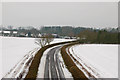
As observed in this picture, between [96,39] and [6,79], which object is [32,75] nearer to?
[6,79]

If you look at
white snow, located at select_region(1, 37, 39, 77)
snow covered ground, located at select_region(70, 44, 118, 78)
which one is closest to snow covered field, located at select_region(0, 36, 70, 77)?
white snow, located at select_region(1, 37, 39, 77)

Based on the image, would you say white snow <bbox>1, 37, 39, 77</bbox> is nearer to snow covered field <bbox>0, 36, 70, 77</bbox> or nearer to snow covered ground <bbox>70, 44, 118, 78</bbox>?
snow covered field <bbox>0, 36, 70, 77</bbox>

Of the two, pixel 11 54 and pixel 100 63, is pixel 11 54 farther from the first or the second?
pixel 100 63

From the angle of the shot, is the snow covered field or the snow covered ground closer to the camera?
the snow covered ground

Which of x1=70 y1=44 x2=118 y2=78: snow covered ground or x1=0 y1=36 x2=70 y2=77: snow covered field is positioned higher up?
x1=0 y1=36 x2=70 y2=77: snow covered field

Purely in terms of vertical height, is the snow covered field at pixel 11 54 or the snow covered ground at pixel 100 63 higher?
the snow covered field at pixel 11 54

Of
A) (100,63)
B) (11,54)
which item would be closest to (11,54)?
(11,54)

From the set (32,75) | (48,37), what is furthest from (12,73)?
(48,37)

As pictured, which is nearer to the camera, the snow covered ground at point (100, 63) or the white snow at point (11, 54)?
the snow covered ground at point (100, 63)

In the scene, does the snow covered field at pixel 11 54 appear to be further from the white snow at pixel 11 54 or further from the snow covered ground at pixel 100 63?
the snow covered ground at pixel 100 63

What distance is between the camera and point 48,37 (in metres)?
51.0

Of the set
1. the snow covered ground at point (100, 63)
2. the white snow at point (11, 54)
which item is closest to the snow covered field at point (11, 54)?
the white snow at point (11, 54)

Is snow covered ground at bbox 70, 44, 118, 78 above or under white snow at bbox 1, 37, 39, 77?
under

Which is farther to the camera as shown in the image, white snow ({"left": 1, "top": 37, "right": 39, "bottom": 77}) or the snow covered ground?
white snow ({"left": 1, "top": 37, "right": 39, "bottom": 77})
